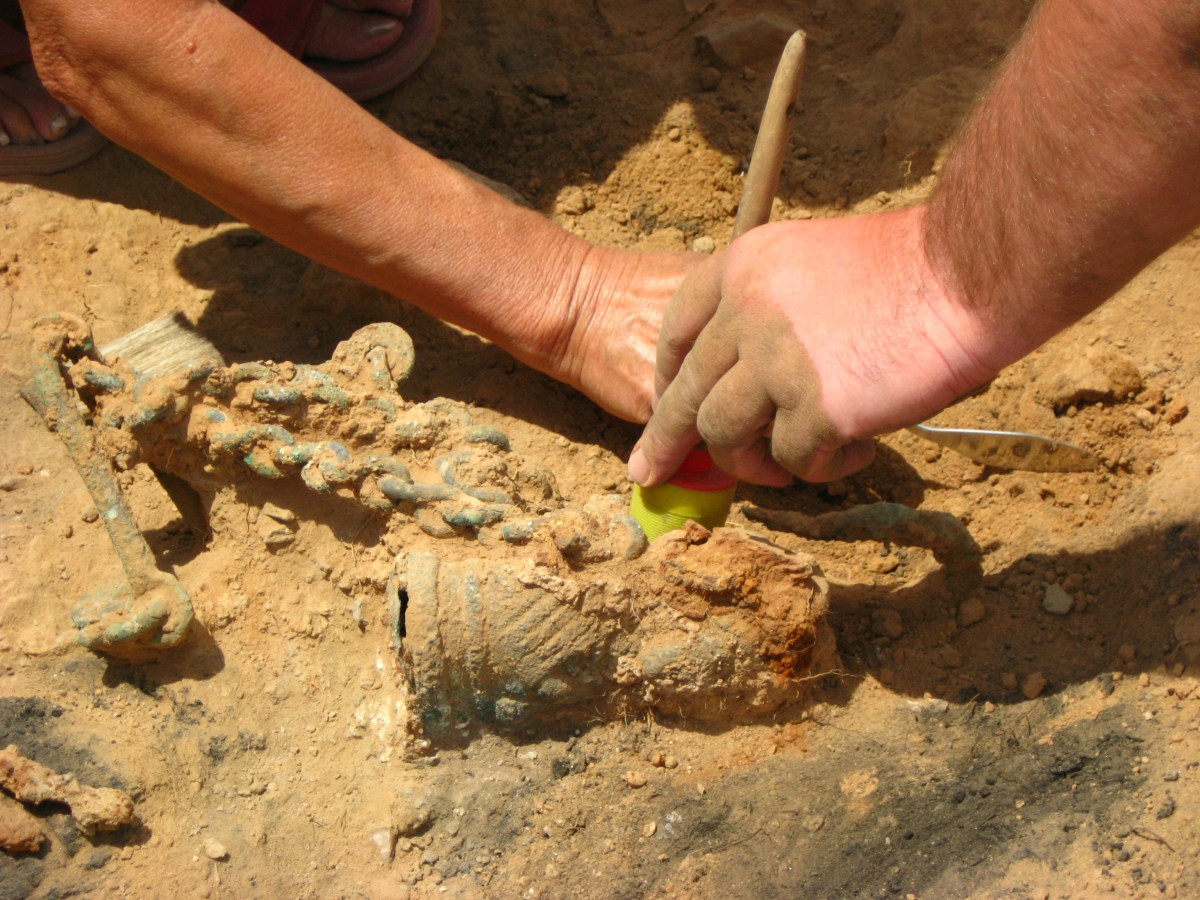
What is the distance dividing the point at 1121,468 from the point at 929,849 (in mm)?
858

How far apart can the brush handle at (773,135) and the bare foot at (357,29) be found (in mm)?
1379

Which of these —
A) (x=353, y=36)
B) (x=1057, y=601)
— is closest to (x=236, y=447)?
(x=1057, y=601)

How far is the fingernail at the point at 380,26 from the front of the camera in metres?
2.54

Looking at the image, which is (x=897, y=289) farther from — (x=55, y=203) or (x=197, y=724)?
(x=55, y=203)

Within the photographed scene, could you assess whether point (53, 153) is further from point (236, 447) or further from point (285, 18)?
point (236, 447)

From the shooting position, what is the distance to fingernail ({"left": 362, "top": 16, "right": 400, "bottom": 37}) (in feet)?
8.32

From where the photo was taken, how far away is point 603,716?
60.3 inches

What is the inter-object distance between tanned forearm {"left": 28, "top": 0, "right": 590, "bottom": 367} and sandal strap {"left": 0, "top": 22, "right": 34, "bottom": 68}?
77 cm

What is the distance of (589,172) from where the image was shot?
2.49 metres

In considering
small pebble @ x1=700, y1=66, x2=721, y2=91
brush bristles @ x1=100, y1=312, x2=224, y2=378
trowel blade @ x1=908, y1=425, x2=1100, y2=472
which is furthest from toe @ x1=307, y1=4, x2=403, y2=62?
trowel blade @ x1=908, y1=425, x2=1100, y2=472

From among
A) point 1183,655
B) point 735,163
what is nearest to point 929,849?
point 1183,655

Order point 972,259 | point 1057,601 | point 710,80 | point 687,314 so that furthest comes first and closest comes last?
point 710,80 → point 1057,601 → point 687,314 → point 972,259

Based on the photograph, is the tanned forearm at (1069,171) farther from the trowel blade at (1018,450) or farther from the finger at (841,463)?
A: the trowel blade at (1018,450)

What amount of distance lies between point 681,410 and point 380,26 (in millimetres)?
1556
